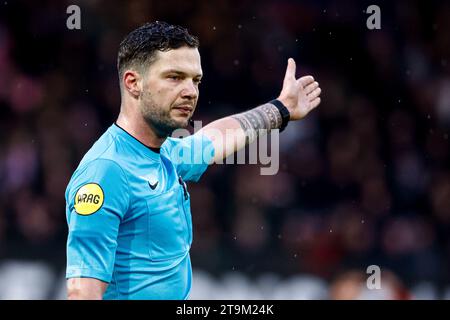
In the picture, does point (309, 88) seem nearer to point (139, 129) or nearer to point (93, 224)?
point (139, 129)

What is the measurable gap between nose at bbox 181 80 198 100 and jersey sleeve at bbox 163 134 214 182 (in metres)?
0.44

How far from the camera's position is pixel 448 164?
9.74 m

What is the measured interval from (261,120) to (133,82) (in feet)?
3.61

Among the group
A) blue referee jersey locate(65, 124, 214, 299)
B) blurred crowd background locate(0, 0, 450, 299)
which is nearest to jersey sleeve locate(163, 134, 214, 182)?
blue referee jersey locate(65, 124, 214, 299)

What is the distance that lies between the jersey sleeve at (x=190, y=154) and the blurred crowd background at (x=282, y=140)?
11.2 ft

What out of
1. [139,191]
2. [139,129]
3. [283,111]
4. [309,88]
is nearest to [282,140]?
[309,88]

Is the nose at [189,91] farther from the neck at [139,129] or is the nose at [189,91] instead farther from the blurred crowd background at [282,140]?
the blurred crowd background at [282,140]

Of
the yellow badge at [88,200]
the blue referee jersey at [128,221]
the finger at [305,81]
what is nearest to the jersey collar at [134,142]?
the blue referee jersey at [128,221]

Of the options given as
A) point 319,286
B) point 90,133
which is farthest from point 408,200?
point 90,133

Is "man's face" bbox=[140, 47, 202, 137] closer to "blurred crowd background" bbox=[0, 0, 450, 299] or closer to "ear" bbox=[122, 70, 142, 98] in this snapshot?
"ear" bbox=[122, 70, 142, 98]

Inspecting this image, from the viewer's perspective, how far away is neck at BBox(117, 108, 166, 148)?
3.86 m

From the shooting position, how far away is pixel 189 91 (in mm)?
3812

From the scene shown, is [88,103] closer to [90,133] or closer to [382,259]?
[90,133]

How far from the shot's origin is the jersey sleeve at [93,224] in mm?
3438
